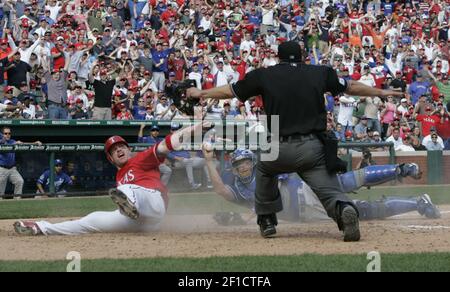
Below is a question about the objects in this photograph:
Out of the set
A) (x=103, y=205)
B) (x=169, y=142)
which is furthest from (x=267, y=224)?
(x=103, y=205)

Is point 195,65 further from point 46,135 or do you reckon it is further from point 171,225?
point 171,225

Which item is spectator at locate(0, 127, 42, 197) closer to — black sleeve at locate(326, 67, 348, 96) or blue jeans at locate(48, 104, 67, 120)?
blue jeans at locate(48, 104, 67, 120)

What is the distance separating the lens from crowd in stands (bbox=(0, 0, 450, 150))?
19.9 m

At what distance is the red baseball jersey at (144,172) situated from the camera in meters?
9.81

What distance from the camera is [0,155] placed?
17.4 metres

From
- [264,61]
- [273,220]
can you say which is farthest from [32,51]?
[273,220]

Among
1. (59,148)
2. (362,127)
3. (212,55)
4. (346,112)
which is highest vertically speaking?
(212,55)

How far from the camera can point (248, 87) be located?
8.94 metres

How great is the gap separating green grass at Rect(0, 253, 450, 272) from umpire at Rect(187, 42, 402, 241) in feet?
3.35

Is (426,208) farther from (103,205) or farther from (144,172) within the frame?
(103,205)

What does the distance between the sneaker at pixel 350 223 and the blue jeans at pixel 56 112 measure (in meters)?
11.4

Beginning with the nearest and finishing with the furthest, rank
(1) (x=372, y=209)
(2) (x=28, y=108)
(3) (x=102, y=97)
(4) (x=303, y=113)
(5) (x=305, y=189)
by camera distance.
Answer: (4) (x=303, y=113) < (5) (x=305, y=189) < (1) (x=372, y=209) < (2) (x=28, y=108) < (3) (x=102, y=97)

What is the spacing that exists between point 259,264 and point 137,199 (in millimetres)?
2467
